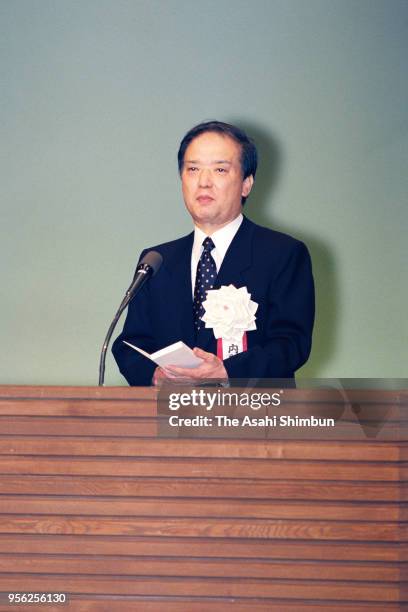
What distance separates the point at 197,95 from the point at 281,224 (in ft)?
2.04

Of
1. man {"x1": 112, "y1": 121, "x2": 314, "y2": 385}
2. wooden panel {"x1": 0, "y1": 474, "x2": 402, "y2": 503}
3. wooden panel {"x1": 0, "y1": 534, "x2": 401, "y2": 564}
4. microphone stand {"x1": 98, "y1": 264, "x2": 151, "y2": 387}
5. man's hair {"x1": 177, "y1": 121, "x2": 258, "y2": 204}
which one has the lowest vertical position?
wooden panel {"x1": 0, "y1": 534, "x2": 401, "y2": 564}

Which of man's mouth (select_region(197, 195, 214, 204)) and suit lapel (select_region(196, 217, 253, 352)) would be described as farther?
man's mouth (select_region(197, 195, 214, 204))

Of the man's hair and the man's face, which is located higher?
the man's hair

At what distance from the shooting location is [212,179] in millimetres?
2955

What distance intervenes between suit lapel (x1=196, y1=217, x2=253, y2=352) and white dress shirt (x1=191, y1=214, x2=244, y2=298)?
0.03 m

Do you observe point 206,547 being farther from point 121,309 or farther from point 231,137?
point 231,137

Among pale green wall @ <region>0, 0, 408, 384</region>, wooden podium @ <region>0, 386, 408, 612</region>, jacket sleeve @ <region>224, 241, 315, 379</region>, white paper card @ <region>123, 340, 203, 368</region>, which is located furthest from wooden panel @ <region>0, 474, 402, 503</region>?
pale green wall @ <region>0, 0, 408, 384</region>

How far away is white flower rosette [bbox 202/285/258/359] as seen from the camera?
2.68 meters

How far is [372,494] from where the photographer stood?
2.02m

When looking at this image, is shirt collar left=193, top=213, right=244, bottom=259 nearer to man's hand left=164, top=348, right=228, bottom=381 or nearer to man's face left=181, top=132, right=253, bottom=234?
man's face left=181, top=132, right=253, bottom=234

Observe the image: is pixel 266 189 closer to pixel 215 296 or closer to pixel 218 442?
pixel 215 296

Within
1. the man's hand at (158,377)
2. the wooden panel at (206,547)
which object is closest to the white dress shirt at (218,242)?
the man's hand at (158,377)

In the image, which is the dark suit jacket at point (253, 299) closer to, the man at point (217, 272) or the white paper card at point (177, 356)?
the man at point (217, 272)

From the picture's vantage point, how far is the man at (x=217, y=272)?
9.09 ft
